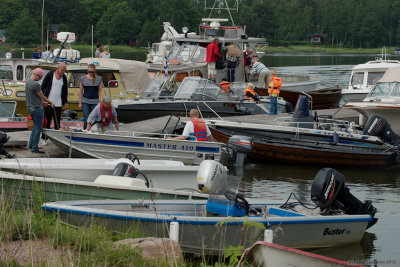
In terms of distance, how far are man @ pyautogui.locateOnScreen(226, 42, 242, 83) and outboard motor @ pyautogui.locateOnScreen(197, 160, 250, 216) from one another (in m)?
15.0

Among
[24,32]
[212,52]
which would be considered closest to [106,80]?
[212,52]

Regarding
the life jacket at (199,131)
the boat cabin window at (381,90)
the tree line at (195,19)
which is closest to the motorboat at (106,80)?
the life jacket at (199,131)

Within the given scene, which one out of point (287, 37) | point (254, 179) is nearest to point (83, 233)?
point (254, 179)

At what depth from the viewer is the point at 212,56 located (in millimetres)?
23094

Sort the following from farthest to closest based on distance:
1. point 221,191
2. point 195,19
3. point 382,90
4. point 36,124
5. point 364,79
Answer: point 195,19 < point 364,79 < point 382,90 < point 36,124 < point 221,191

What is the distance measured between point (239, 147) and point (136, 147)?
2.40m

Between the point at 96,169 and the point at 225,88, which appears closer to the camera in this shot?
the point at 96,169

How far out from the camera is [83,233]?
7.45 meters

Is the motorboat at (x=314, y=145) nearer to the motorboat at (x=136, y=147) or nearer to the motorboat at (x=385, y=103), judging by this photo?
the motorboat at (x=385, y=103)

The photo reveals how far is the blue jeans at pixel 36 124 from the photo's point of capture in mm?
12898

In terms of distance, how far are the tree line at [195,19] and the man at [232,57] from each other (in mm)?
69626

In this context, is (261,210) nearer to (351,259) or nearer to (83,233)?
(351,259)

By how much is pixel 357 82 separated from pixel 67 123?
15.5 m

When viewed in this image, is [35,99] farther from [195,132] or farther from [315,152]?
[315,152]
